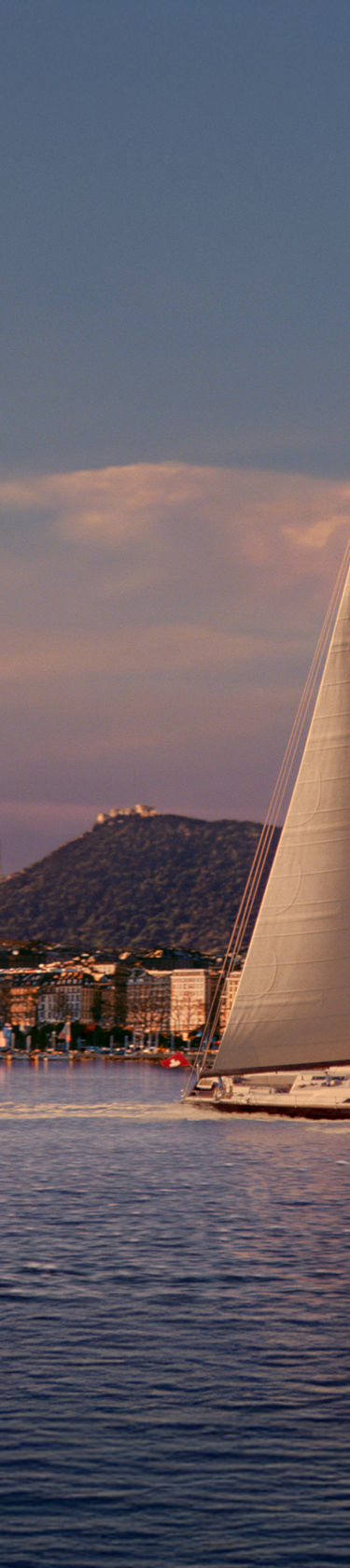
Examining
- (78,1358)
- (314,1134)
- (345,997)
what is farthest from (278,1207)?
(314,1134)

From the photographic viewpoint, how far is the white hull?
234 feet

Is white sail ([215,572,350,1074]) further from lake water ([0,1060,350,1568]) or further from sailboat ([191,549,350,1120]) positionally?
lake water ([0,1060,350,1568])

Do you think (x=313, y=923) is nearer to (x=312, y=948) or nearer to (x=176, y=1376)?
(x=312, y=948)

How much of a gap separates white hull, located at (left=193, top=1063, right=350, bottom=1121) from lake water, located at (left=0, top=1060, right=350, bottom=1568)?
12606 mm

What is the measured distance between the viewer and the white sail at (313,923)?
70375 mm

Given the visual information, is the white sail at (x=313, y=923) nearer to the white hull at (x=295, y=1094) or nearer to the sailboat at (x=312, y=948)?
the sailboat at (x=312, y=948)

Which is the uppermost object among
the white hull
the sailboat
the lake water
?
the sailboat

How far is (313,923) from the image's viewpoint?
71.3 meters

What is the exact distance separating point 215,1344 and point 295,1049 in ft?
140

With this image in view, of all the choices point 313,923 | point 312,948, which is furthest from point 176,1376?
point 313,923

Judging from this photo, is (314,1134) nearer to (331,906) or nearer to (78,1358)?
(331,906)

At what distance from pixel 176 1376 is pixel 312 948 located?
46.0 meters

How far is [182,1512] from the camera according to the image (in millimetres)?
18516

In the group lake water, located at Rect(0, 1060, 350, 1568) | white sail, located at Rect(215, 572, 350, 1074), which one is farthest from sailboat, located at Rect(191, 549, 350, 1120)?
lake water, located at Rect(0, 1060, 350, 1568)
